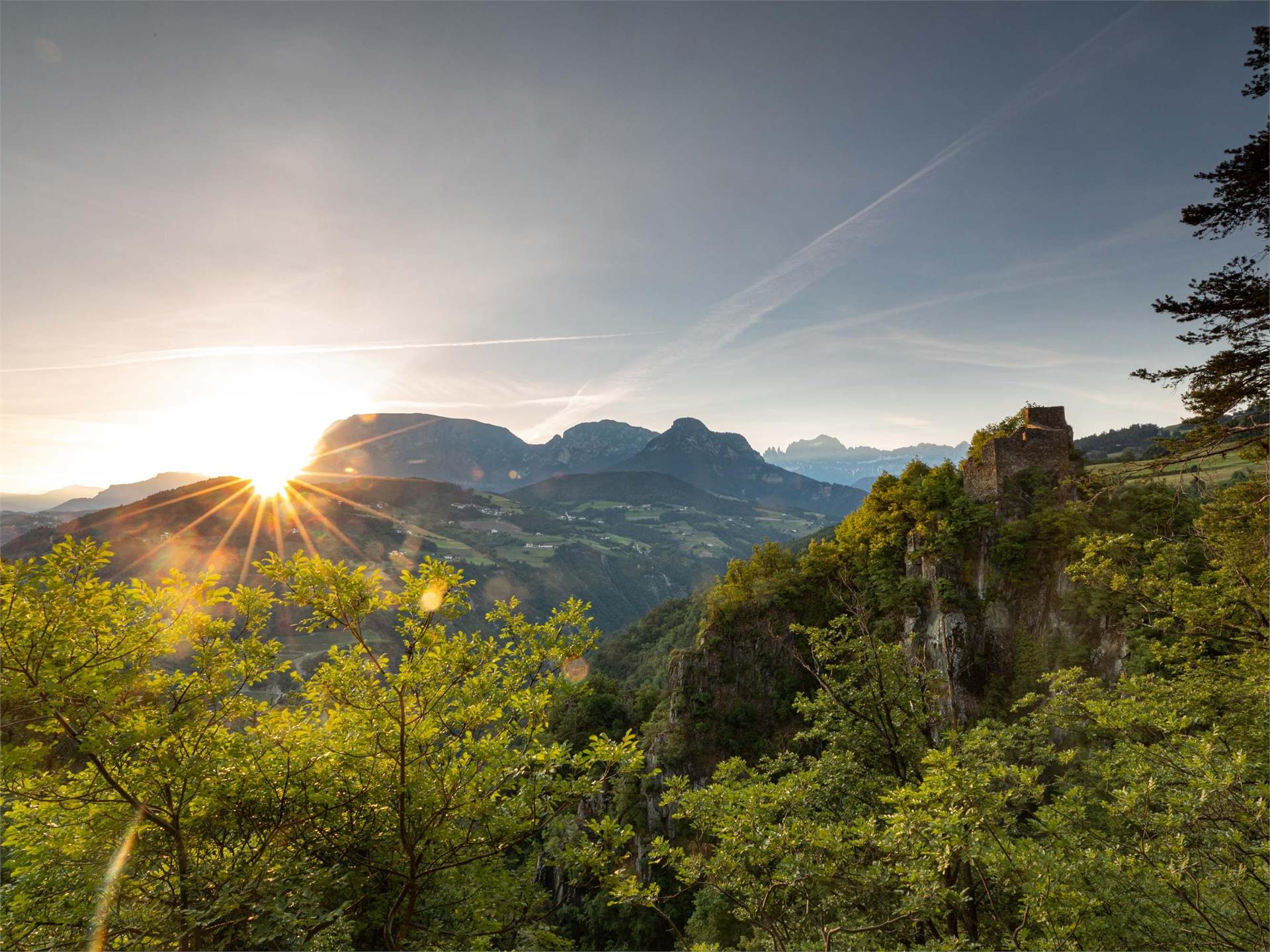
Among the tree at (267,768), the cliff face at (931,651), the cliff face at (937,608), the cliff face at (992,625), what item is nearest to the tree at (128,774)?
the tree at (267,768)

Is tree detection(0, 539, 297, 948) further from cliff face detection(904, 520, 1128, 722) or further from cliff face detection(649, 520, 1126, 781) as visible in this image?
cliff face detection(904, 520, 1128, 722)

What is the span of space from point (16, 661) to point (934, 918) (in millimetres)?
14654

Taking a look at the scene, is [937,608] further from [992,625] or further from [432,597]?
[432,597]

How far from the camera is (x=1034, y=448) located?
28828 mm

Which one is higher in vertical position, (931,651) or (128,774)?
(128,774)

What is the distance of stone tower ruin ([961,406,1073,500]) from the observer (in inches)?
1129

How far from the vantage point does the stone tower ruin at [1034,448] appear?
28.7 meters

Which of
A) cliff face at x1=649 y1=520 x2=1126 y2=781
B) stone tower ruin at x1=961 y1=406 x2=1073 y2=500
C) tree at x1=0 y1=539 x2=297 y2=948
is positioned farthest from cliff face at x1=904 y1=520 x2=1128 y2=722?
tree at x1=0 y1=539 x2=297 y2=948

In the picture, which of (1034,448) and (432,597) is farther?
(1034,448)

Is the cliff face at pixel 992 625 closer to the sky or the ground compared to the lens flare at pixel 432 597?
closer to the ground

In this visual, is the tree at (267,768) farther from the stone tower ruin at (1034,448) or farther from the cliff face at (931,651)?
the stone tower ruin at (1034,448)

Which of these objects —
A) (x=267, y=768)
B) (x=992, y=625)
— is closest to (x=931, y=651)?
(x=992, y=625)

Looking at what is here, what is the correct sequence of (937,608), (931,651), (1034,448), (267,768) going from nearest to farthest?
(267,768)
(1034,448)
(931,651)
(937,608)

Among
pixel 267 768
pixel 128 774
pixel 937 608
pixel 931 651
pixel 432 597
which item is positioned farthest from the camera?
pixel 937 608
